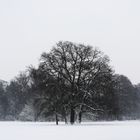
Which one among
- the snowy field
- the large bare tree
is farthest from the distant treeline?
the snowy field

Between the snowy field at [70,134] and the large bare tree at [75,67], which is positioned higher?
the large bare tree at [75,67]

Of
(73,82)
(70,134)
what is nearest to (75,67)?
(73,82)

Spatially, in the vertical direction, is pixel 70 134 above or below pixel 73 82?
below

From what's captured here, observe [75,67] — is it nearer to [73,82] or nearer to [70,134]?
[73,82]

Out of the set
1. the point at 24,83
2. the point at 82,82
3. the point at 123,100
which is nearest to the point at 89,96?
the point at 82,82

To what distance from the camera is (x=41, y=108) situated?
5347 centimetres

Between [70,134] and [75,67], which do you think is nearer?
[70,134]

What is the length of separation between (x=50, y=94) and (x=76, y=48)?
7.76 meters

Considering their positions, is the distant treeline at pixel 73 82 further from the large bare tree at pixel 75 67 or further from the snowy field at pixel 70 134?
the snowy field at pixel 70 134

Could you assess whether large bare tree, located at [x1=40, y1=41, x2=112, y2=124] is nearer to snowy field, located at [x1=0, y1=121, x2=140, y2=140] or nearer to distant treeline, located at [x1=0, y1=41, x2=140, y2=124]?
distant treeline, located at [x1=0, y1=41, x2=140, y2=124]

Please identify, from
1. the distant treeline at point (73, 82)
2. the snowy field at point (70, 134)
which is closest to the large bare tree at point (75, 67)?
the distant treeline at point (73, 82)

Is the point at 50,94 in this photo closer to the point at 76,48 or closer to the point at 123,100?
the point at 76,48

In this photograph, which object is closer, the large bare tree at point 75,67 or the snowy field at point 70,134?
the snowy field at point 70,134

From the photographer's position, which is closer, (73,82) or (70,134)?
(70,134)
